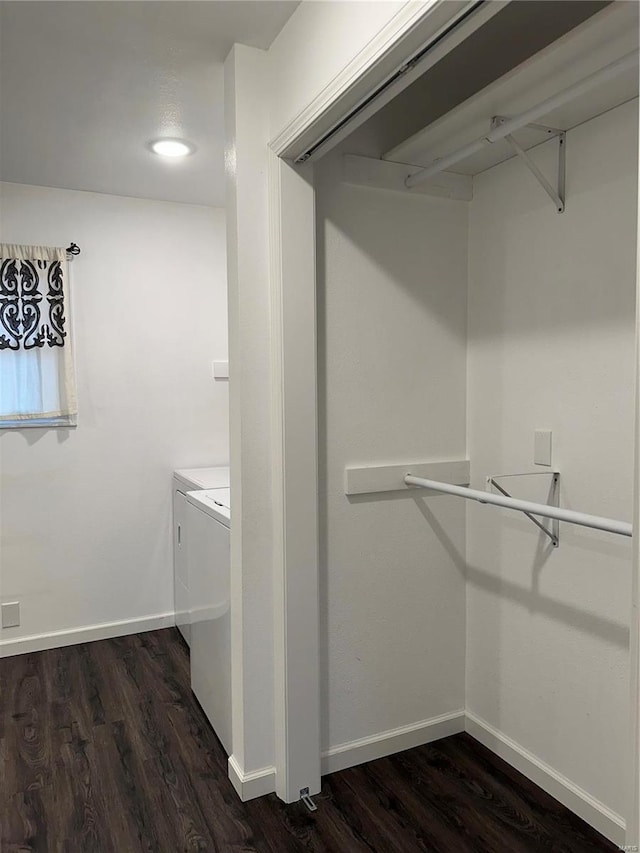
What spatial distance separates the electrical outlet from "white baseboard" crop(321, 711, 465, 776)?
1.92m

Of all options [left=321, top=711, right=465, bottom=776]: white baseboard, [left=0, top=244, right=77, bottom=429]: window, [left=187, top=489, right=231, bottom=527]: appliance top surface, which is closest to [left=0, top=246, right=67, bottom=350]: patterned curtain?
[left=0, top=244, right=77, bottom=429]: window

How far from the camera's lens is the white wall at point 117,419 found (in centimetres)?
328

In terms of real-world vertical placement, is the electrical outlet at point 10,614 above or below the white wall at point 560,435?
below

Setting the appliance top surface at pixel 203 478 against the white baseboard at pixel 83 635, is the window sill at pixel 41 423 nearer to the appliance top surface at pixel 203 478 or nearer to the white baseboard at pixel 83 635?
the appliance top surface at pixel 203 478

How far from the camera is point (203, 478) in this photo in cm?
322

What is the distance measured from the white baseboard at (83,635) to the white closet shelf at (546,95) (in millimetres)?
2743

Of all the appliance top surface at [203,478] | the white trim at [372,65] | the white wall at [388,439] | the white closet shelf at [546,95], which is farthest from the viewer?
the appliance top surface at [203,478]

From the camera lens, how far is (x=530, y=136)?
200cm

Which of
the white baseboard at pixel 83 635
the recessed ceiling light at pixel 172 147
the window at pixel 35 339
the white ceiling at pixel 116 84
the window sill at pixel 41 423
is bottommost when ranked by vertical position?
the white baseboard at pixel 83 635

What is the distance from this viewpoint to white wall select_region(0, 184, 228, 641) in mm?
3281

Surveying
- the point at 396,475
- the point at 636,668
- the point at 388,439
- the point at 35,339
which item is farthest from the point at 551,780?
the point at 35,339

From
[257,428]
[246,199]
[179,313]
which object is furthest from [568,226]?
[179,313]

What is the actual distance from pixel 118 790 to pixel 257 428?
133 centimetres

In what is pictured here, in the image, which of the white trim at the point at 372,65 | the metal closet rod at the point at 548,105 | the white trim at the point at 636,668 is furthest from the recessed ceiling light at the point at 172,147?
the white trim at the point at 636,668
